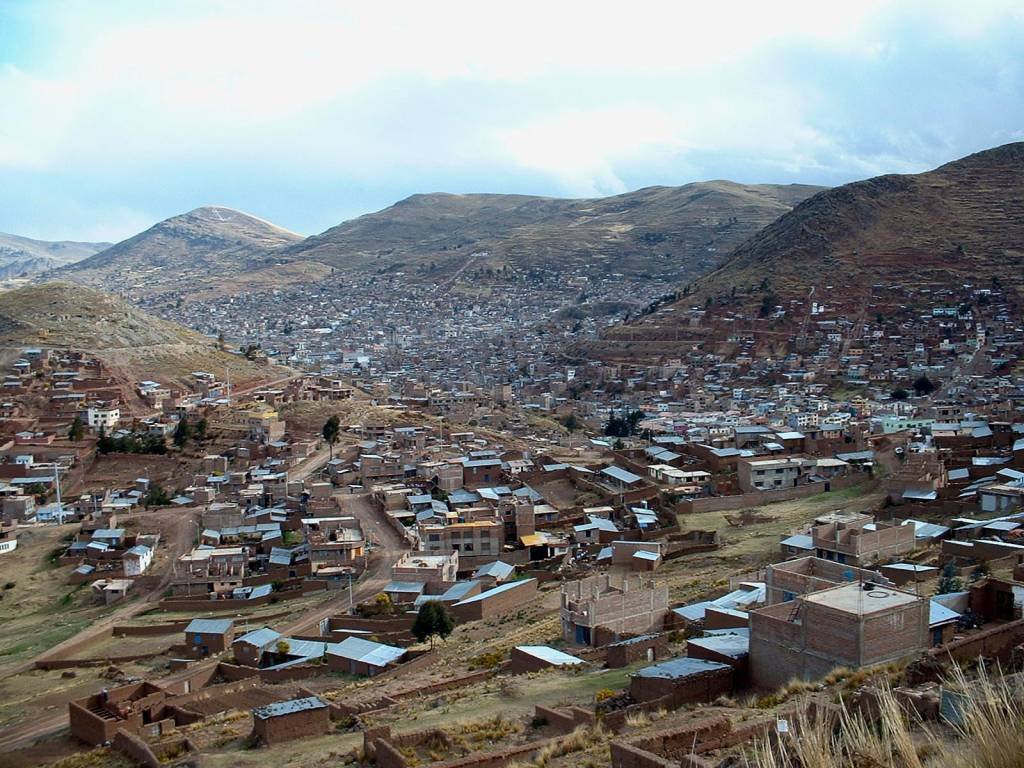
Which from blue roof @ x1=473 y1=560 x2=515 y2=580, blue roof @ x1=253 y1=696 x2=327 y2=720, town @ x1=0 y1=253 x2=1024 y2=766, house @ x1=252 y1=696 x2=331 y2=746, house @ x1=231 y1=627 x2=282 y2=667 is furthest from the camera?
blue roof @ x1=473 y1=560 x2=515 y2=580

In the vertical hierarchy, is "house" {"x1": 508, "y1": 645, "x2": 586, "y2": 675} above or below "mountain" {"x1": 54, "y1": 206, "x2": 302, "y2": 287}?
below

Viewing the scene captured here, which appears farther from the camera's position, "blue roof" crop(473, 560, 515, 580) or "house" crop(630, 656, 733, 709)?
"blue roof" crop(473, 560, 515, 580)

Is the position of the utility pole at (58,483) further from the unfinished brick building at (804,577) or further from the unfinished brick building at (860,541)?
the unfinished brick building at (804,577)

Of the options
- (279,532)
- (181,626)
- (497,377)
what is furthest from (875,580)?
(497,377)

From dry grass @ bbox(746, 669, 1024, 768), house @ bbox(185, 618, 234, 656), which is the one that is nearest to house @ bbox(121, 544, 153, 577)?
house @ bbox(185, 618, 234, 656)

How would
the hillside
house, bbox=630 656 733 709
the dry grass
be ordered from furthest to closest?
the hillside → house, bbox=630 656 733 709 → the dry grass

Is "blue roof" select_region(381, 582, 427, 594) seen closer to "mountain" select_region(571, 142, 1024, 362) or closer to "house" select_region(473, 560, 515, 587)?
"house" select_region(473, 560, 515, 587)

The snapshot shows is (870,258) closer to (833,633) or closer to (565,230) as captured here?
(833,633)
